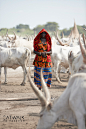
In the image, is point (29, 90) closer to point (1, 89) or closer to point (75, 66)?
point (1, 89)

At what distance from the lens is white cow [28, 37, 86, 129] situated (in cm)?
233

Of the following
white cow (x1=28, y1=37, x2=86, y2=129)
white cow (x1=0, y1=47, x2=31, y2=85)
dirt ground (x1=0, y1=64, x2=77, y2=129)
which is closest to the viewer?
white cow (x1=28, y1=37, x2=86, y2=129)

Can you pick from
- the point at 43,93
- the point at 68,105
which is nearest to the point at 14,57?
the point at 43,93

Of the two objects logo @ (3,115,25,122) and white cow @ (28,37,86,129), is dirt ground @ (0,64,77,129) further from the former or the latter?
white cow @ (28,37,86,129)

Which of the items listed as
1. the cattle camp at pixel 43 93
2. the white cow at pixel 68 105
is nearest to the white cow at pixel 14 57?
the cattle camp at pixel 43 93

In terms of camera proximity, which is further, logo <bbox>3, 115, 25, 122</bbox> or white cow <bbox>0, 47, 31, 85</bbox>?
white cow <bbox>0, 47, 31, 85</bbox>

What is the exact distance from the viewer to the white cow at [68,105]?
2.33 meters

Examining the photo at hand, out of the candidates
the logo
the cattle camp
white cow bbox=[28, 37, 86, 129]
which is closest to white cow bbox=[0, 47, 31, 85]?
the cattle camp

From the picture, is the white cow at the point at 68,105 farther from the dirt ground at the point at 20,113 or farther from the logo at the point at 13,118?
the logo at the point at 13,118

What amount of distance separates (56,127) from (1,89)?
348 cm

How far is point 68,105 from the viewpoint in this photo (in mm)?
2490

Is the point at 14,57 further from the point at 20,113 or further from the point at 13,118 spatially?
the point at 13,118

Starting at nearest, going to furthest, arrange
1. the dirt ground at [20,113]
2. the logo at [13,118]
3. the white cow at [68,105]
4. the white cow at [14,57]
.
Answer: the white cow at [68,105]
the dirt ground at [20,113]
the logo at [13,118]
the white cow at [14,57]

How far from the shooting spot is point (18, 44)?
9797 millimetres
